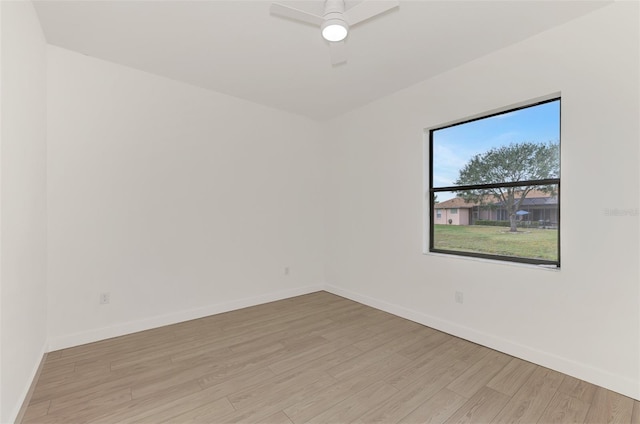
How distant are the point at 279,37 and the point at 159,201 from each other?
2.06 meters

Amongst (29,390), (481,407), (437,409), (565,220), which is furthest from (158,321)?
(565,220)

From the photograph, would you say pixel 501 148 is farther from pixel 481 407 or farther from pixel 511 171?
pixel 481 407

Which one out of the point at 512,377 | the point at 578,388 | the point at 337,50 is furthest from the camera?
the point at 337,50

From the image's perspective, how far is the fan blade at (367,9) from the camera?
5.87 feet

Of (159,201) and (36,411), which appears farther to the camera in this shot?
(159,201)

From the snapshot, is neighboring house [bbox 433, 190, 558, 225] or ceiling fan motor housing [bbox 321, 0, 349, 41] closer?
ceiling fan motor housing [bbox 321, 0, 349, 41]

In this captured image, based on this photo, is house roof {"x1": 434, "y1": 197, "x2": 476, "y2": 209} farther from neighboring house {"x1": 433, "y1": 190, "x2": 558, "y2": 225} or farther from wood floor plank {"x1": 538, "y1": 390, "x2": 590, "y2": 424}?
wood floor plank {"x1": 538, "y1": 390, "x2": 590, "y2": 424}

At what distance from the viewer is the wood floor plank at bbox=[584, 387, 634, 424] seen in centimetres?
173

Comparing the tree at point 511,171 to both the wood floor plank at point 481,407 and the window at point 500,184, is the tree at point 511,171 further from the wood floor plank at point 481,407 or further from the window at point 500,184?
the wood floor plank at point 481,407

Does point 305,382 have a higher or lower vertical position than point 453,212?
lower

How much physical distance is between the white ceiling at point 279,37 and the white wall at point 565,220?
0.22 meters

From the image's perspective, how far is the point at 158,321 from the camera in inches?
122

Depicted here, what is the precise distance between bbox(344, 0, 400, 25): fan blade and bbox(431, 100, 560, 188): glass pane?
1610 millimetres

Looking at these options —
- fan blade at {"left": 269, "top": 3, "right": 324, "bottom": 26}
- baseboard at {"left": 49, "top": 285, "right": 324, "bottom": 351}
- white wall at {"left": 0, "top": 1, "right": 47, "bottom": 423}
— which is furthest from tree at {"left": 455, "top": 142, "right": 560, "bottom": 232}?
white wall at {"left": 0, "top": 1, "right": 47, "bottom": 423}
